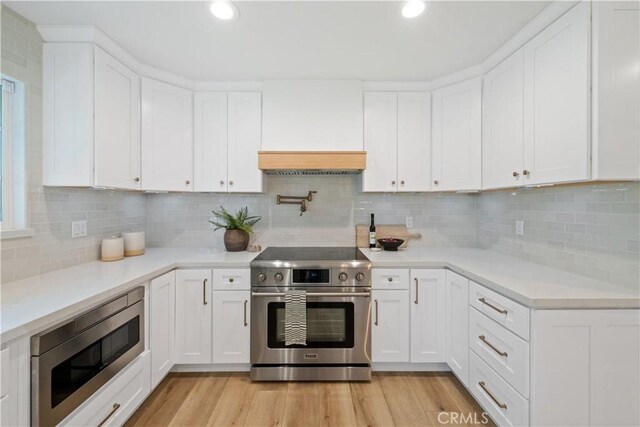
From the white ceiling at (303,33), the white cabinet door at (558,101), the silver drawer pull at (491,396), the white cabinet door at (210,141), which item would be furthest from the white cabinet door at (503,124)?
the white cabinet door at (210,141)

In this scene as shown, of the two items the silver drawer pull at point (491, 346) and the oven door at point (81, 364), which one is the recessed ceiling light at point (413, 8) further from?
the oven door at point (81, 364)

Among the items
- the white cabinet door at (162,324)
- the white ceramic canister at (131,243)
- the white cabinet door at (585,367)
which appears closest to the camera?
the white cabinet door at (585,367)

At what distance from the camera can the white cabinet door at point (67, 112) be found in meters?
1.73

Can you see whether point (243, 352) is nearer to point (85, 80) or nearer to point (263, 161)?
point (263, 161)

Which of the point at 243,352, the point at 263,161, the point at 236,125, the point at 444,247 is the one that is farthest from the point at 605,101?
the point at 243,352

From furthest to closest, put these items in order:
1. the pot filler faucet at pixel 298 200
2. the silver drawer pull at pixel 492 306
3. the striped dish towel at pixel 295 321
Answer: the pot filler faucet at pixel 298 200 < the striped dish towel at pixel 295 321 < the silver drawer pull at pixel 492 306

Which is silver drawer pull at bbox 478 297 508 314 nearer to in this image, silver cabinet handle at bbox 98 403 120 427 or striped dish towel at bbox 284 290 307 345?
striped dish towel at bbox 284 290 307 345

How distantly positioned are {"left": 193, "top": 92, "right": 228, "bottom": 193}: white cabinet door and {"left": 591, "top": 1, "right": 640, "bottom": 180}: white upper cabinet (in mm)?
2458

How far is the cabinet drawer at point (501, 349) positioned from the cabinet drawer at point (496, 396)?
0.14 ft

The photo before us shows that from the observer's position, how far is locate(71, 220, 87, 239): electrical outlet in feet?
6.26

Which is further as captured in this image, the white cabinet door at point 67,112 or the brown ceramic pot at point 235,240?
the brown ceramic pot at point 235,240

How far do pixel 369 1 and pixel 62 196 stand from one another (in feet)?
7.54

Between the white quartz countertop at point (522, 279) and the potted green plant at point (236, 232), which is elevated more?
the potted green plant at point (236, 232)

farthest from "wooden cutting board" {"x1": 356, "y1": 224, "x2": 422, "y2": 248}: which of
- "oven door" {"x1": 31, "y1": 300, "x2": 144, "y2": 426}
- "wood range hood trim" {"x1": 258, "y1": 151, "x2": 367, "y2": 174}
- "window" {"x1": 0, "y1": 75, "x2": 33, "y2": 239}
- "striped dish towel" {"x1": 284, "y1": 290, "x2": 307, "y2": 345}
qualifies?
"window" {"x1": 0, "y1": 75, "x2": 33, "y2": 239}
